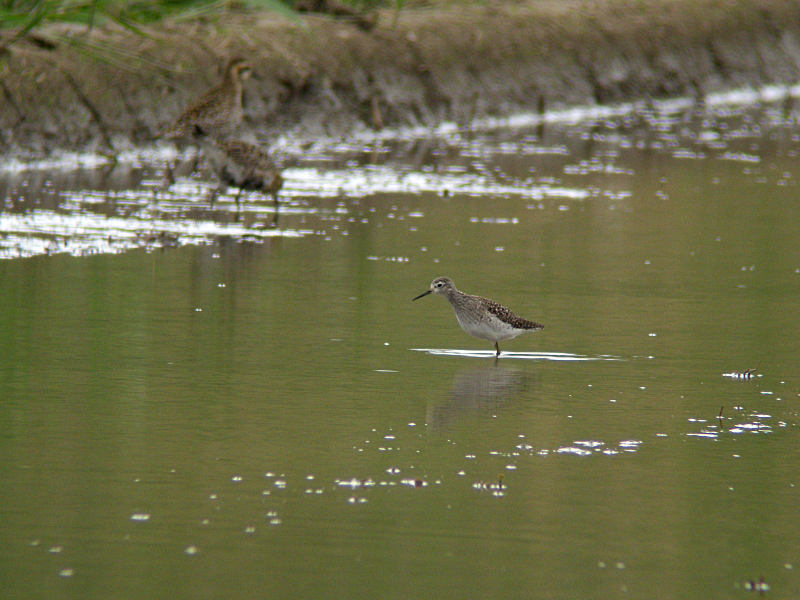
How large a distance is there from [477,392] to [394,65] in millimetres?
14016

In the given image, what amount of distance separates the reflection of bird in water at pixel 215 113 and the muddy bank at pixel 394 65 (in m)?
1.00

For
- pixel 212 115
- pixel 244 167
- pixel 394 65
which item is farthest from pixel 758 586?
pixel 394 65

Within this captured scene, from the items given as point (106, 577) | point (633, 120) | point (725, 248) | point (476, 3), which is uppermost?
point (476, 3)

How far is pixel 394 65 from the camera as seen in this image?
21875 millimetres

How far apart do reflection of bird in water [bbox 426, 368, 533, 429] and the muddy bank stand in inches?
346

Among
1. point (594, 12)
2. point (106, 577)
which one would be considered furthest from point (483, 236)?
point (594, 12)

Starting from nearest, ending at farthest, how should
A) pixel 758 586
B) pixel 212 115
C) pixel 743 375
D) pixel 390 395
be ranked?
pixel 758 586, pixel 390 395, pixel 743 375, pixel 212 115

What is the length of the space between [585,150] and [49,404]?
43.2 feet

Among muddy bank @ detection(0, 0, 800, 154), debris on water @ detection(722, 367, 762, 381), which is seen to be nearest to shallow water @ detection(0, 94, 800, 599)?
debris on water @ detection(722, 367, 762, 381)

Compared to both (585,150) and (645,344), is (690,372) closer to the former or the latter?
(645,344)

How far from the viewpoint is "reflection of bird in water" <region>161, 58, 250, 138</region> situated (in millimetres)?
15711

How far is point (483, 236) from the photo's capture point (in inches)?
529

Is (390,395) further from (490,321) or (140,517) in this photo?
(140,517)

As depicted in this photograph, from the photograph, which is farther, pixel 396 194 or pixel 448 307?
pixel 396 194
